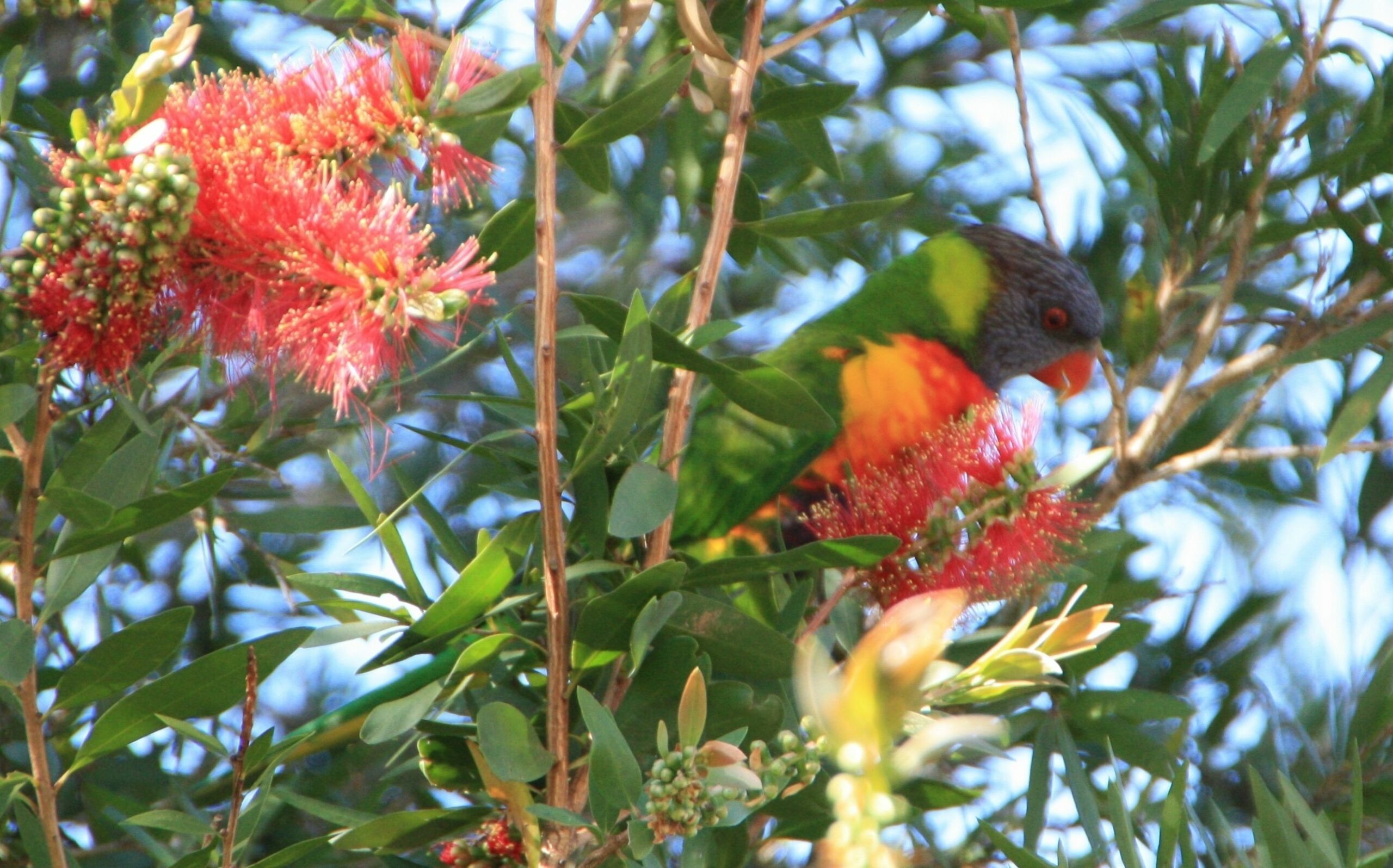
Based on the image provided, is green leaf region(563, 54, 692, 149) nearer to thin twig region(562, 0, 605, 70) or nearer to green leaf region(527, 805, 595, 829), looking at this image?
thin twig region(562, 0, 605, 70)

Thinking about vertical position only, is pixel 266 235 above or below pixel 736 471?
above

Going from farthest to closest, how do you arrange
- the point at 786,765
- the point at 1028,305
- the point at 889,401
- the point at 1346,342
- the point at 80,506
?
the point at 1028,305 → the point at 889,401 → the point at 1346,342 → the point at 80,506 → the point at 786,765

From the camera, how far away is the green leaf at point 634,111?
85 centimetres

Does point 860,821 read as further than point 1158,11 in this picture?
No

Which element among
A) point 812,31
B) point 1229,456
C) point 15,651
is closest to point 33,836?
point 15,651

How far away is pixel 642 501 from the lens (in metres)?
0.79

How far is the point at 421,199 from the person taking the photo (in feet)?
5.57

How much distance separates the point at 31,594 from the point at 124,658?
7 centimetres

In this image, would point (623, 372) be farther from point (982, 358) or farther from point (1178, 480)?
point (1178, 480)

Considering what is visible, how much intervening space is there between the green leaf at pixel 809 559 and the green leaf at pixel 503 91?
342 mm

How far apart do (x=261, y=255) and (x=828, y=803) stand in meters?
0.59

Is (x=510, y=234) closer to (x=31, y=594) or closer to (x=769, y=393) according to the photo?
(x=769, y=393)

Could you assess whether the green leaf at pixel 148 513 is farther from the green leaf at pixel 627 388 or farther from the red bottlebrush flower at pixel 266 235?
the green leaf at pixel 627 388

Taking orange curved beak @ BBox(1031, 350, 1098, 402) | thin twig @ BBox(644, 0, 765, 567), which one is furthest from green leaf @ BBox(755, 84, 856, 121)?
orange curved beak @ BBox(1031, 350, 1098, 402)
